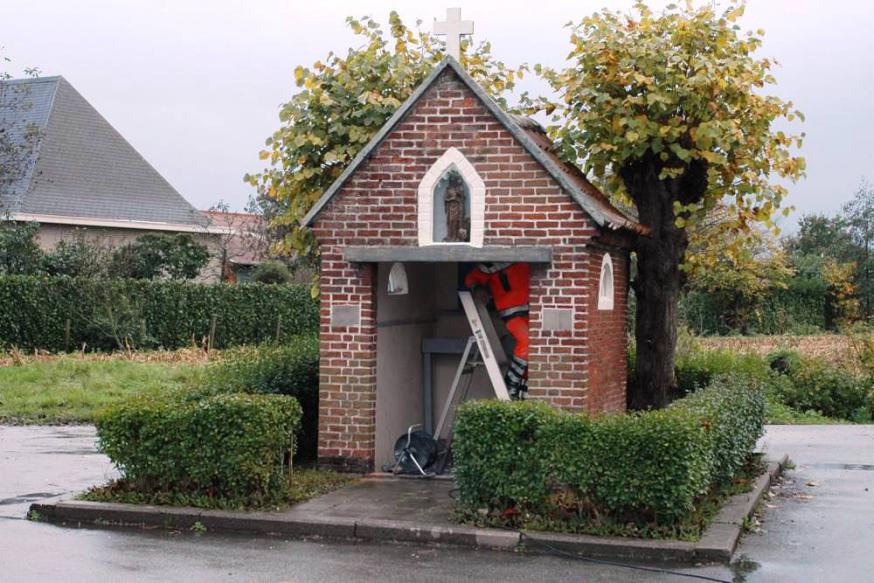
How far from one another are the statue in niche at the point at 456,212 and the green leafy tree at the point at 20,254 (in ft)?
68.3

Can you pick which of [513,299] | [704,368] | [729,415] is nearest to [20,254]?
[704,368]

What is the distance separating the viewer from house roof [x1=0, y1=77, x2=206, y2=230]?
33.7 metres

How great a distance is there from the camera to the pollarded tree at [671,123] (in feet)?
43.0

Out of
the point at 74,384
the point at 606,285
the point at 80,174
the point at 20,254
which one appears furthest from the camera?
the point at 80,174

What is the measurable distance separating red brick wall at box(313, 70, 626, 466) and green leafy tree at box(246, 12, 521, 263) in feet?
8.02

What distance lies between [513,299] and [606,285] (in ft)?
3.19

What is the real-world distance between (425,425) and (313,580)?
17.9 feet

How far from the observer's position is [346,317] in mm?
12008

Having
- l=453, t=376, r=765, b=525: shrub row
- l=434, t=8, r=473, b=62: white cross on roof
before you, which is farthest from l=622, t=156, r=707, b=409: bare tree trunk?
l=453, t=376, r=765, b=525: shrub row

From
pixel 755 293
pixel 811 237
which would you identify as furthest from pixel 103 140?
pixel 811 237

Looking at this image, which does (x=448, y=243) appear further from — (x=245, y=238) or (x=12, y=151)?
(x=245, y=238)

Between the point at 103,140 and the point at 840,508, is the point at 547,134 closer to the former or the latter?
the point at 840,508

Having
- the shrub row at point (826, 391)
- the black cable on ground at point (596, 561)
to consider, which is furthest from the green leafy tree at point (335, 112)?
the shrub row at point (826, 391)

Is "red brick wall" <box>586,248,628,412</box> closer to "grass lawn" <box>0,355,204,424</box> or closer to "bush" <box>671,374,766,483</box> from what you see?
"bush" <box>671,374,766,483</box>
